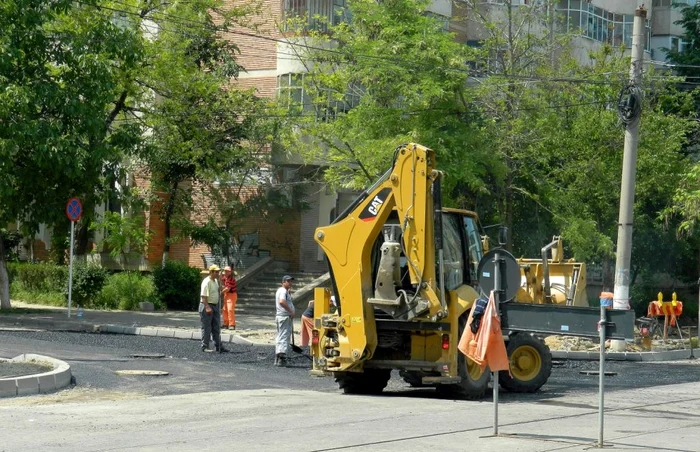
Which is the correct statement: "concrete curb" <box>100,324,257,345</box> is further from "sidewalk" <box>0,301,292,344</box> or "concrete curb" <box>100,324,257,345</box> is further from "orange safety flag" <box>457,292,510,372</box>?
"orange safety flag" <box>457,292,510,372</box>

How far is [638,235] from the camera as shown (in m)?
37.8

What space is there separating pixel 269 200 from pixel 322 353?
21129mm

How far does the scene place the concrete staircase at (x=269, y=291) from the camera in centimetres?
3403

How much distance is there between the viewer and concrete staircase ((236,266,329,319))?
34031 millimetres

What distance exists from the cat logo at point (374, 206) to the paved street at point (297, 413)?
2575 millimetres

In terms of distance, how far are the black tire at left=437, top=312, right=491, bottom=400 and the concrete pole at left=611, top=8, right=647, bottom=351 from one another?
918 cm

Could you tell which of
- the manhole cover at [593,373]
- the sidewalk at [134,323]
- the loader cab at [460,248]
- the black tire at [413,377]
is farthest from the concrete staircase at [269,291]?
the loader cab at [460,248]

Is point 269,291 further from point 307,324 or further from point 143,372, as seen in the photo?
point 143,372

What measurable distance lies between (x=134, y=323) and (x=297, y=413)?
14666 millimetres

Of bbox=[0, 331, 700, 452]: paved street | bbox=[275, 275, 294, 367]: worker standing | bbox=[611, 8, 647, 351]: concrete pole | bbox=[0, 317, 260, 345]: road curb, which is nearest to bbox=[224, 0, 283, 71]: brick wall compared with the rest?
bbox=[0, 317, 260, 345]: road curb

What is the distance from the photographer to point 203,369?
18719mm

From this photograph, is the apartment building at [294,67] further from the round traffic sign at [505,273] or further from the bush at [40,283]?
the round traffic sign at [505,273]

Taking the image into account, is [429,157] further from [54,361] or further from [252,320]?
[252,320]

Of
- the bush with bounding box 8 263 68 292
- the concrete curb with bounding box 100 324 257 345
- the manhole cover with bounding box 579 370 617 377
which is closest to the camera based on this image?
the manhole cover with bounding box 579 370 617 377
